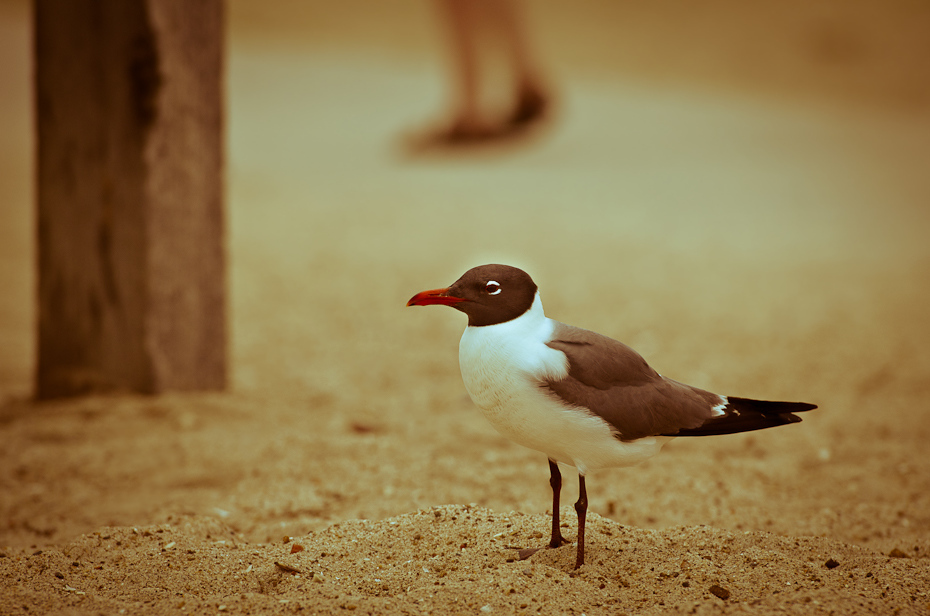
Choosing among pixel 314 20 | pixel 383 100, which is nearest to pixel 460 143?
pixel 383 100

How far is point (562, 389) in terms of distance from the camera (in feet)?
7.39

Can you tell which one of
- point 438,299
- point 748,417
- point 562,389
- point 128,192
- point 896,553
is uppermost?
point 128,192

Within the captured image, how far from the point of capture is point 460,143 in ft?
31.9

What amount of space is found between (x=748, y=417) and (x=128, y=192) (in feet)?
9.40

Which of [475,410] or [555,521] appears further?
[475,410]

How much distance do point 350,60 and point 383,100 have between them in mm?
2572

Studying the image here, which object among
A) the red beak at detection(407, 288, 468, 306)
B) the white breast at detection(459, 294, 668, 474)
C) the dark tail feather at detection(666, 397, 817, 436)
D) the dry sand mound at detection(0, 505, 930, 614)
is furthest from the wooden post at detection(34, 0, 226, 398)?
the dark tail feather at detection(666, 397, 817, 436)

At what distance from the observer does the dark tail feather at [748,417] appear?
7.88 feet

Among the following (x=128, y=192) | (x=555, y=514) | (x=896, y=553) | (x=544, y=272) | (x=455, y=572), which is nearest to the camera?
(x=455, y=572)

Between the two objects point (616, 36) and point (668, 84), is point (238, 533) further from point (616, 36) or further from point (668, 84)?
point (616, 36)

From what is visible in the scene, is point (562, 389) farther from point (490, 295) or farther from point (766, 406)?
point (766, 406)

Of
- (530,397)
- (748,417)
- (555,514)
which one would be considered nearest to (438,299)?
(530,397)

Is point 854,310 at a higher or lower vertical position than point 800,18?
lower

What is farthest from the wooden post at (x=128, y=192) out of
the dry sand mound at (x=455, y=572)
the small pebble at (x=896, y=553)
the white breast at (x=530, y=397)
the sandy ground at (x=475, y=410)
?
the small pebble at (x=896, y=553)
